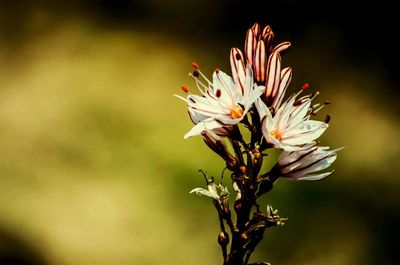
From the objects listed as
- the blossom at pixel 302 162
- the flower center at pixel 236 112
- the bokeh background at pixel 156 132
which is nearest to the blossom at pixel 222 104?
the flower center at pixel 236 112

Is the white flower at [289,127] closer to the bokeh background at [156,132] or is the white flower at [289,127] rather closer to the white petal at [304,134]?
the white petal at [304,134]

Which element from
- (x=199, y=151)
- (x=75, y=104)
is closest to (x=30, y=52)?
(x=75, y=104)

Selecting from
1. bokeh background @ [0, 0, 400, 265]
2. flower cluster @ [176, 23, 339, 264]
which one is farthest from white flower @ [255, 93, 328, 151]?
bokeh background @ [0, 0, 400, 265]

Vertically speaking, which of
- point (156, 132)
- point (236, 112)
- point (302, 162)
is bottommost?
point (302, 162)

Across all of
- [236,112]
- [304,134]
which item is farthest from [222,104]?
[304,134]

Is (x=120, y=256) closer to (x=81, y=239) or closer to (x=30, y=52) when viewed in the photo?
(x=81, y=239)

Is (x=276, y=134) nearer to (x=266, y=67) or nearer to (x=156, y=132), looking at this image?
(x=266, y=67)

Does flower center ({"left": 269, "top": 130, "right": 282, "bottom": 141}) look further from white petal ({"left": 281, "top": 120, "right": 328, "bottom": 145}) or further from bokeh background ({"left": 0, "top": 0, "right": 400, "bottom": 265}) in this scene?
bokeh background ({"left": 0, "top": 0, "right": 400, "bottom": 265})

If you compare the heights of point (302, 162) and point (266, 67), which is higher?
point (266, 67)
